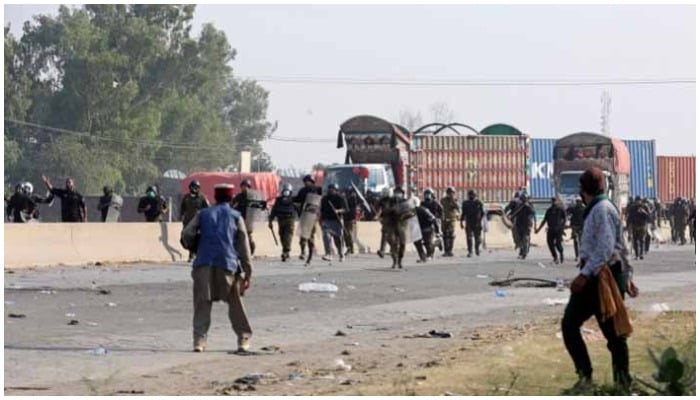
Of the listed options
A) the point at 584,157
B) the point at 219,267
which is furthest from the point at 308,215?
the point at 584,157

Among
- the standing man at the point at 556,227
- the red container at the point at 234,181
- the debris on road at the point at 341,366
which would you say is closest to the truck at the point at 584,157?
the red container at the point at 234,181

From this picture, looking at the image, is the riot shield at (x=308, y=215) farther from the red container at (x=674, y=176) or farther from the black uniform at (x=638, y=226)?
the red container at (x=674, y=176)

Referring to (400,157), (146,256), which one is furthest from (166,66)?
(146,256)

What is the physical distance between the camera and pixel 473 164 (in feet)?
180

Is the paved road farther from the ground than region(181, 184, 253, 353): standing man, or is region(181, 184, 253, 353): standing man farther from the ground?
region(181, 184, 253, 353): standing man

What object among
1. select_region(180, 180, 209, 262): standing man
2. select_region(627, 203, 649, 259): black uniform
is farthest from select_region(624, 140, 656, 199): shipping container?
select_region(180, 180, 209, 262): standing man

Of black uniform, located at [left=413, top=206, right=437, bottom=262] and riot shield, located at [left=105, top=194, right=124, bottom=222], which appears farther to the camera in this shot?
riot shield, located at [left=105, top=194, right=124, bottom=222]

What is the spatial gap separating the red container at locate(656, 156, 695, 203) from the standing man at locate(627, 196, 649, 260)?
30589 millimetres

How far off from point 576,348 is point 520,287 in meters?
13.1

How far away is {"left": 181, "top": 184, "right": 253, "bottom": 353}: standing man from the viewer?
1451 cm

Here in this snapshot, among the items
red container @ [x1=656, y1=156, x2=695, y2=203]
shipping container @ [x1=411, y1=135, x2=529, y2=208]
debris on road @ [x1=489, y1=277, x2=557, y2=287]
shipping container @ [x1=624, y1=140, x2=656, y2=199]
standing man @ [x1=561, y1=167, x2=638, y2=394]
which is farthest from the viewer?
red container @ [x1=656, y1=156, x2=695, y2=203]

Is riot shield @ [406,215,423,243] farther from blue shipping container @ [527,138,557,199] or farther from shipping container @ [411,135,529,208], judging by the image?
blue shipping container @ [527,138,557,199]

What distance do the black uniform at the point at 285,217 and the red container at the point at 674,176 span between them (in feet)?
125

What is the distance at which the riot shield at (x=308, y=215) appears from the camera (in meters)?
31.5
